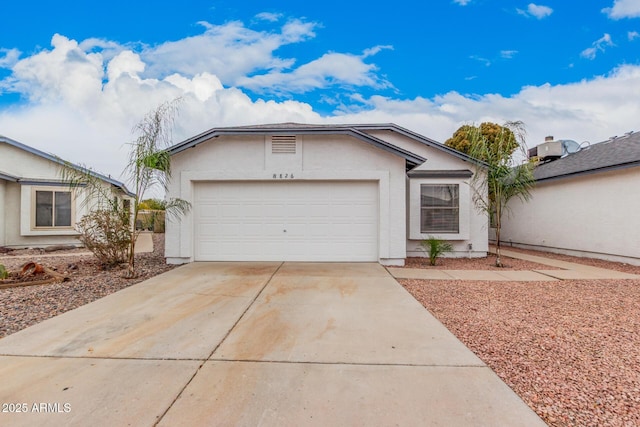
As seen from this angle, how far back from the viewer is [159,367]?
122 inches

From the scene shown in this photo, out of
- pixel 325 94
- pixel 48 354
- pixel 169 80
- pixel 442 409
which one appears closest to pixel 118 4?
pixel 169 80

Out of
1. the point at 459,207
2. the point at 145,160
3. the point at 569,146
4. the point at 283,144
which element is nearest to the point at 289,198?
the point at 283,144

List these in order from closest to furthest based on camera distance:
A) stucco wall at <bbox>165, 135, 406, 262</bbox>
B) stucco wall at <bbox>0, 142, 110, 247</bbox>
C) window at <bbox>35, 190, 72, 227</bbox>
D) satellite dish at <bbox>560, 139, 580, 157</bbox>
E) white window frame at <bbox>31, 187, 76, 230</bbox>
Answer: stucco wall at <bbox>165, 135, 406, 262</bbox> < stucco wall at <bbox>0, 142, 110, 247</bbox> < white window frame at <bbox>31, 187, 76, 230</bbox> < window at <bbox>35, 190, 72, 227</bbox> < satellite dish at <bbox>560, 139, 580, 157</bbox>

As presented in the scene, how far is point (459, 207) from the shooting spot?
10.4 meters

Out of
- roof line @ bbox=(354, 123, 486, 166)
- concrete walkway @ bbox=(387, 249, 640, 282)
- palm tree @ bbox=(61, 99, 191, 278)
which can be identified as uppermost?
roof line @ bbox=(354, 123, 486, 166)

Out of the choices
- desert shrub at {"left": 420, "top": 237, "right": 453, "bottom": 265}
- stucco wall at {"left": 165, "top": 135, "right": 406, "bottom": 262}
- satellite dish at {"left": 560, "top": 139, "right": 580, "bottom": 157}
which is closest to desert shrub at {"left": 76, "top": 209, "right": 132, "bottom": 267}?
stucco wall at {"left": 165, "top": 135, "right": 406, "bottom": 262}

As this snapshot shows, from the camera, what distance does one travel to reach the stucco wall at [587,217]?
31.4 ft

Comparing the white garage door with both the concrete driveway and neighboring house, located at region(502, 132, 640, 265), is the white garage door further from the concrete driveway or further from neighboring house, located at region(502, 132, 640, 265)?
neighboring house, located at region(502, 132, 640, 265)

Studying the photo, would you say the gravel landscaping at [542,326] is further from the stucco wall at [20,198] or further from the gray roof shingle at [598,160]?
the stucco wall at [20,198]

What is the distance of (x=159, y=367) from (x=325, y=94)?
1537 centimetres

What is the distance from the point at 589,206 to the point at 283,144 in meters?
10.9

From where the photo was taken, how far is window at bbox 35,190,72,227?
1273cm

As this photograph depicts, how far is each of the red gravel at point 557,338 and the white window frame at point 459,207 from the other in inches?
141

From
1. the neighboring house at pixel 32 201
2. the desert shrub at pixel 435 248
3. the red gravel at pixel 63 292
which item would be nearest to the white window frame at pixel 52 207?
the neighboring house at pixel 32 201
